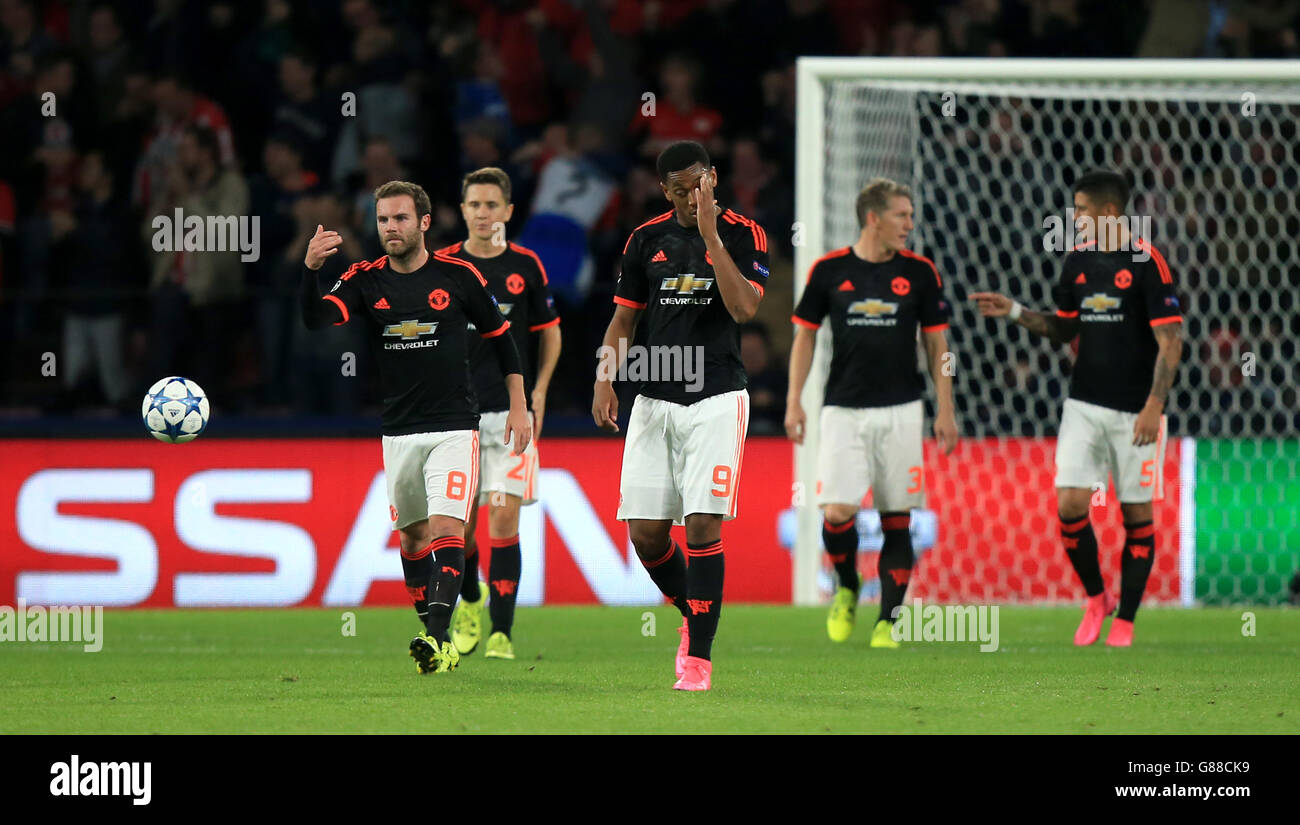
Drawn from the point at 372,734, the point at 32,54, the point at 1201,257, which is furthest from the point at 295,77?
the point at 372,734

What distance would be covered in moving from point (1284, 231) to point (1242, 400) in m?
1.22

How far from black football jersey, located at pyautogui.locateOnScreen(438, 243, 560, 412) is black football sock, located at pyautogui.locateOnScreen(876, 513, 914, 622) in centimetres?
206

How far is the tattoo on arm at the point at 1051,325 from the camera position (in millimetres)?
9328

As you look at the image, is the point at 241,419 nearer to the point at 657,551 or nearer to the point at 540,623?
the point at 540,623

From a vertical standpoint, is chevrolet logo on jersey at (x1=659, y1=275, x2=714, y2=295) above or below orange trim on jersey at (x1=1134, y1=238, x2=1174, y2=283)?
below

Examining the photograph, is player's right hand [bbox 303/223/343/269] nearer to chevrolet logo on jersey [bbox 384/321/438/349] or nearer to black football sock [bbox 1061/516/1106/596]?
chevrolet logo on jersey [bbox 384/321/438/349]

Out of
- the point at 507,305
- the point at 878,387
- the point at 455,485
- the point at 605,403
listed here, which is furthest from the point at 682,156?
the point at 878,387

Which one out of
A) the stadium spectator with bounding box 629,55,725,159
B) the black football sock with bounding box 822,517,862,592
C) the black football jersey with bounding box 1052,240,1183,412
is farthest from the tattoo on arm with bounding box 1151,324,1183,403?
the stadium spectator with bounding box 629,55,725,159

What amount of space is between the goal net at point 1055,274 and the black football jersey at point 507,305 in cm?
312

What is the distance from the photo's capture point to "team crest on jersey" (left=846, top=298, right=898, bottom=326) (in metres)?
9.35

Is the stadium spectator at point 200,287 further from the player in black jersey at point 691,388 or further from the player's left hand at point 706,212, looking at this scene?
the player's left hand at point 706,212

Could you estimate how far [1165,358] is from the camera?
29.0ft

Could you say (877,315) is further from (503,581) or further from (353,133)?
(353,133)

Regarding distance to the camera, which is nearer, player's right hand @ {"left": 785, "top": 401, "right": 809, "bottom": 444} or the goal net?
player's right hand @ {"left": 785, "top": 401, "right": 809, "bottom": 444}
